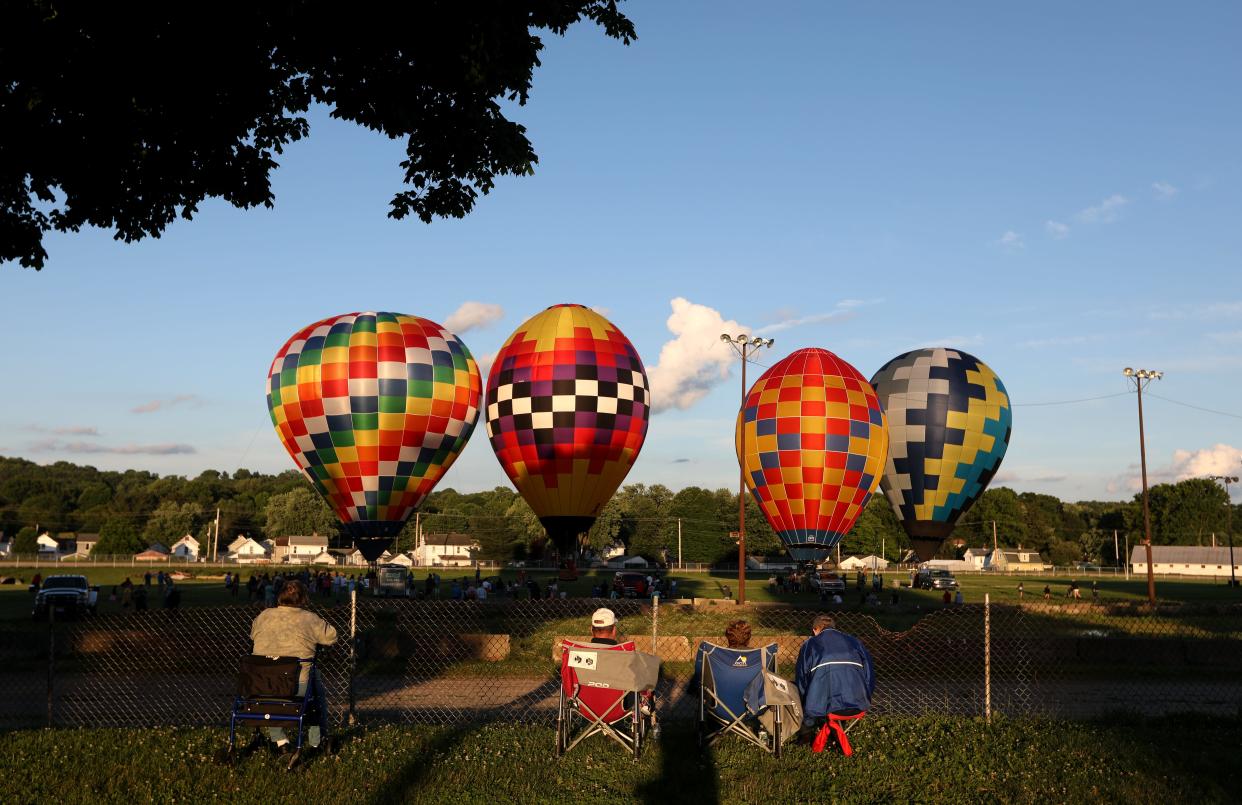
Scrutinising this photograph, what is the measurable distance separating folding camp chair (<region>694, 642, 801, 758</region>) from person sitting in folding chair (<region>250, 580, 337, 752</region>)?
3530 millimetres

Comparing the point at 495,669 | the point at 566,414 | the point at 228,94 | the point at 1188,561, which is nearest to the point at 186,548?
the point at 566,414

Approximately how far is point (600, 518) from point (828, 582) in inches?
2350

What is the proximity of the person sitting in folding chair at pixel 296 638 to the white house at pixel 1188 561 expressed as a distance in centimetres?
12351

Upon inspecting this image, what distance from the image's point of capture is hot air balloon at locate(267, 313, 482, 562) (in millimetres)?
36531

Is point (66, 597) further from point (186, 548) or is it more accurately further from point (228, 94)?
point (186, 548)

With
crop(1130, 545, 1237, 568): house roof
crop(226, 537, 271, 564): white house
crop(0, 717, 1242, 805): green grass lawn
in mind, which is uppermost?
crop(0, 717, 1242, 805): green grass lawn

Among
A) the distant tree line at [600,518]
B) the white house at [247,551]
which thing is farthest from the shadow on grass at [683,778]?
the white house at [247,551]

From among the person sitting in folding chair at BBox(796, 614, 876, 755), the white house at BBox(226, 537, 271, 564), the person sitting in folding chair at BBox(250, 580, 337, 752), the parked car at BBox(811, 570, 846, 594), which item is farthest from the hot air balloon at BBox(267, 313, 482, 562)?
the white house at BBox(226, 537, 271, 564)

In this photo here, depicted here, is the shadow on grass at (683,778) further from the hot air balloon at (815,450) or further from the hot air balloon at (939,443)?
the hot air balloon at (939,443)

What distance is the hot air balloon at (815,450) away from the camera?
37406mm

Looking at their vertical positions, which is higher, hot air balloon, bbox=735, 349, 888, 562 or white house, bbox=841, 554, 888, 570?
hot air balloon, bbox=735, 349, 888, 562

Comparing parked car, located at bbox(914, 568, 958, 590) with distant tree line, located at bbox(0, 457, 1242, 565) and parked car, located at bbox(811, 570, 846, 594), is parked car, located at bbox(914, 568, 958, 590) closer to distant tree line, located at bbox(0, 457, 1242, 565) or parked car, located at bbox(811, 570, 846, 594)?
parked car, located at bbox(811, 570, 846, 594)

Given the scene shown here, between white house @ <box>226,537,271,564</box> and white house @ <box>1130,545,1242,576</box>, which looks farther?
white house @ <box>226,537,271,564</box>

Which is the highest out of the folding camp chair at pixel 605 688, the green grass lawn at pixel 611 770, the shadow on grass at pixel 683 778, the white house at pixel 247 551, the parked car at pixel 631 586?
the folding camp chair at pixel 605 688
